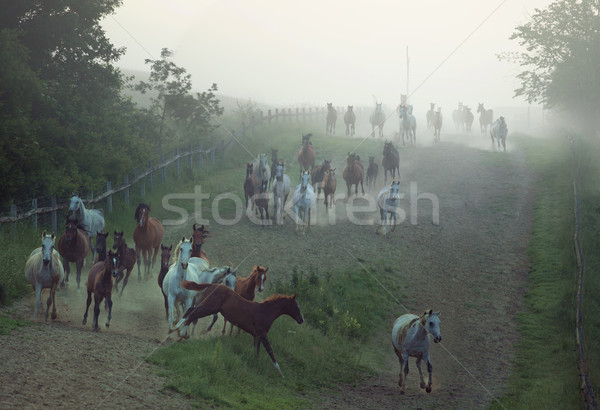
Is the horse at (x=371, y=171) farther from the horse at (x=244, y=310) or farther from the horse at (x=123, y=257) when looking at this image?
the horse at (x=244, y=310)

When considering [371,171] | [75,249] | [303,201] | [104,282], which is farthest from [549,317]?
[371,171]

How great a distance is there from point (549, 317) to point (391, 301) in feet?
15.5

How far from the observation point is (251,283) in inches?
512

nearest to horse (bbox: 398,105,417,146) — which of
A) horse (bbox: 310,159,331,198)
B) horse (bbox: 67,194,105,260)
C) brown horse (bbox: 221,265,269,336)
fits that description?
horse (bbox: 310,159,331,198)

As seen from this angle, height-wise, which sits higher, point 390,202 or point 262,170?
point 262,170

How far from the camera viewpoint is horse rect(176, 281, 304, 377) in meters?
11.7

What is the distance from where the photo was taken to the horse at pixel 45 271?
12.8 metres

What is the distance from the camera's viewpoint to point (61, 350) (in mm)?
10234

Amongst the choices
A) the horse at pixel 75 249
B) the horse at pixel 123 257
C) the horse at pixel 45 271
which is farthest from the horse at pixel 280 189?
the horse at pixel 45 271

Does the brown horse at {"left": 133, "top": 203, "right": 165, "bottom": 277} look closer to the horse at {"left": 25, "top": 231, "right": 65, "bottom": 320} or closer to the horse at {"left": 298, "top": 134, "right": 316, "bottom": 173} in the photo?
the horse at {"left": 25, "top": 231, "right": 65, "bottom": 320}

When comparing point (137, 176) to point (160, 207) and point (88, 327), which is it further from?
point (88, 327)

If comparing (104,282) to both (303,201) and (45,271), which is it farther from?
(303,201)

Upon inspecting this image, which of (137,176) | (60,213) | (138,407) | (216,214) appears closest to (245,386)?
(138,407)

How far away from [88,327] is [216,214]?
38.9 ft
